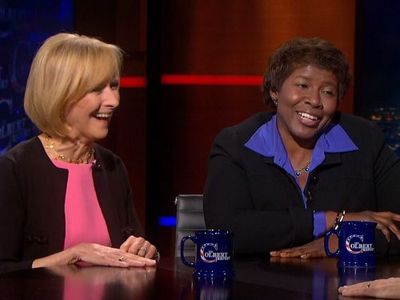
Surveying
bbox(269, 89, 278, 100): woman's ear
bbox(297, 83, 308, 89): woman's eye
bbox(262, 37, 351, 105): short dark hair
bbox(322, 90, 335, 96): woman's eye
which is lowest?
bbox(322, 90, 335, 96): woman's eye

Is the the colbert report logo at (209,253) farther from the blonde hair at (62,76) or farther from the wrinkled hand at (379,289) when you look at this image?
the blonde hair at (62,76)

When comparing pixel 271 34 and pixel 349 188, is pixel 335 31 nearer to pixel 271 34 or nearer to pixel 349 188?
pixel 271 34

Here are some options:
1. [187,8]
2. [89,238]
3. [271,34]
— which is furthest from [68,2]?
[89,238]

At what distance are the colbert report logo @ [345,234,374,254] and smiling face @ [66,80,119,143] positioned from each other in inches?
31.1

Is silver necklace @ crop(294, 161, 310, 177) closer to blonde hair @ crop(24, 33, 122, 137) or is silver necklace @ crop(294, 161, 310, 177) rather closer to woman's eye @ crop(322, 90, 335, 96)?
woman's eye @ crop(322, 90, 335, 96)

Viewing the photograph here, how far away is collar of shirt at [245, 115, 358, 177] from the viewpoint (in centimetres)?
264

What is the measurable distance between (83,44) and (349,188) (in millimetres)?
946

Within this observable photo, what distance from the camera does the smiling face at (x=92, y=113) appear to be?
7.86 ft

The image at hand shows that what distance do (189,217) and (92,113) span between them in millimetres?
592

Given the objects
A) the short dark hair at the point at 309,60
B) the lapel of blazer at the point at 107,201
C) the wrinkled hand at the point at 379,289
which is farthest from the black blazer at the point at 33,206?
the wrinkled hand at the point at 379,289

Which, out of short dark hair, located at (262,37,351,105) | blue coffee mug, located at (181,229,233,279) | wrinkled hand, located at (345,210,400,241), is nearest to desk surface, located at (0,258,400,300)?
blue coffee mug, located at (181,229,233,279)

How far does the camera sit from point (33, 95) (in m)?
2.39

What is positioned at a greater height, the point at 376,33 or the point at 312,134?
the point at 376,33

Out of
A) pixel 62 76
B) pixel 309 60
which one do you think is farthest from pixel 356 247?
pixel 62 76
